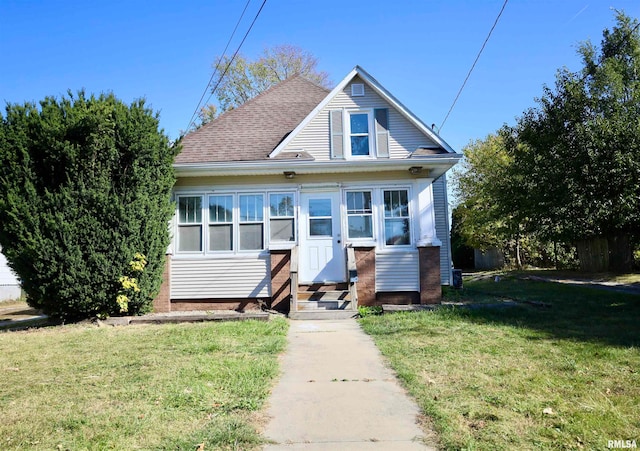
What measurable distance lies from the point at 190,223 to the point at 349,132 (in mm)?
4702

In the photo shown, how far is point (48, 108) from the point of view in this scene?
8.12 meters

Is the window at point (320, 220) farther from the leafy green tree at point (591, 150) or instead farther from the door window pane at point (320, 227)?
the leafy green tree at point (591, 150)

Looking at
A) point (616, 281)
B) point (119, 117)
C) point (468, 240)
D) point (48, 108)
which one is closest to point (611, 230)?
point (616, 281)

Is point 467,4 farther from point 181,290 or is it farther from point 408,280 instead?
point 181,290

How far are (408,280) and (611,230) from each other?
38.0 ft

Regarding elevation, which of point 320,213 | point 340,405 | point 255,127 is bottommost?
point 340,405

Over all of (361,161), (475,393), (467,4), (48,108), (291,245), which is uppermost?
(467,4)

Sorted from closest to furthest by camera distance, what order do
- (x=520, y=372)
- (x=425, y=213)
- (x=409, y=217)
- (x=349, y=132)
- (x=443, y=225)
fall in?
(x=520, y=372) < (x=425, y=213) < (x=409, y=217) < (x=349, y=132) < (x=443, y=225)

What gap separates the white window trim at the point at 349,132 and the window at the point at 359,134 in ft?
0.14

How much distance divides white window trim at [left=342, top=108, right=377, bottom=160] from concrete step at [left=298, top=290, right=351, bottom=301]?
3.45m

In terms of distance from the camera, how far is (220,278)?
412 inches

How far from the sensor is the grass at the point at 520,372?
3.19 m

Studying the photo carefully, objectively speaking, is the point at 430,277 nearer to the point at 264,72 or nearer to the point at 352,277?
the point at 352,277

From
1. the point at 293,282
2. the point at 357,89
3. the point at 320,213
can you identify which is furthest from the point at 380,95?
the point at 293,282
